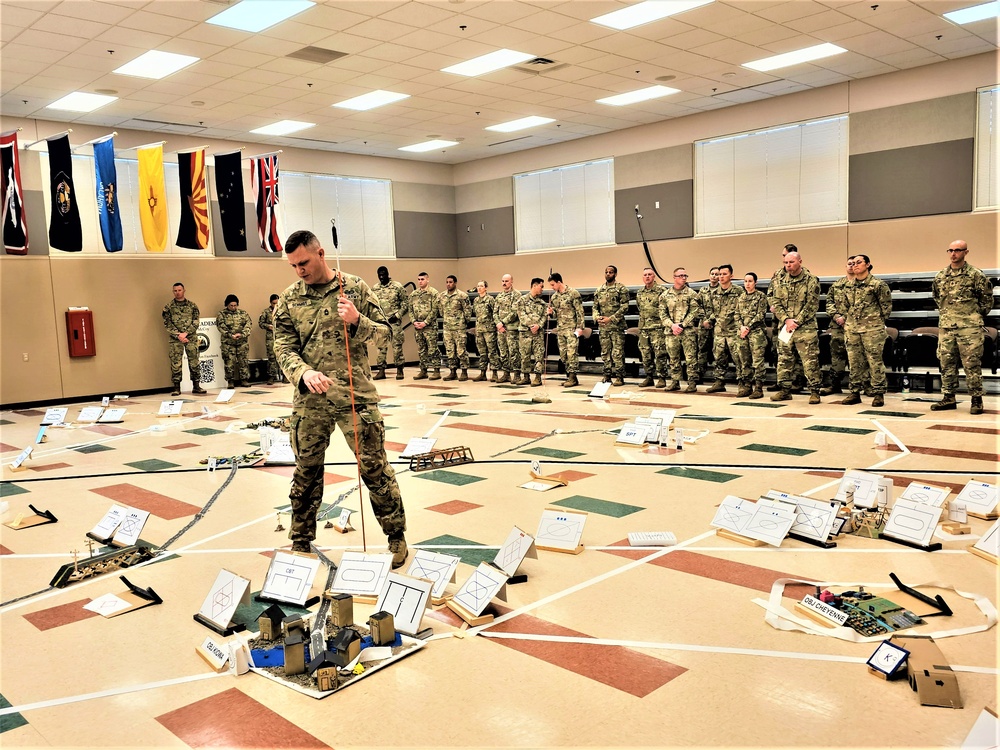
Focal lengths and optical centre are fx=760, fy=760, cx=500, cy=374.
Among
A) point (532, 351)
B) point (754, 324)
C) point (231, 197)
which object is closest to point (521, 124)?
point (532, 351)

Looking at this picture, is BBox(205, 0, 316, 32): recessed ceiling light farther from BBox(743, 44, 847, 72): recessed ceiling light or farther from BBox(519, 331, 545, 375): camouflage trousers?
BBox(743, 44, 847, 72): recessed ceiling light

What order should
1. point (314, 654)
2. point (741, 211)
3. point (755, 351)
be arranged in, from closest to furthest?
1. point (314, 654)
2. point (755, 351)
3. point (741, 211)

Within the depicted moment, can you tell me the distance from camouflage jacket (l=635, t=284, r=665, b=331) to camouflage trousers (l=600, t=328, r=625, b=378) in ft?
2.25

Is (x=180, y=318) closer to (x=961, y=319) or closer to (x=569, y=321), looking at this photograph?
(x=569, y=321)

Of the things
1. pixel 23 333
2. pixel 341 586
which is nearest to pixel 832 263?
pixel 341 586

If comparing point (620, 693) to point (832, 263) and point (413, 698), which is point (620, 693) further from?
point (832, 263)

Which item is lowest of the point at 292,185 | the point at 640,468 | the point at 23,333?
the point at 640,468

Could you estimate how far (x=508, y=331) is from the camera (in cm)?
1303

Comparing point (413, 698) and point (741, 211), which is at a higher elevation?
point (741, 211)

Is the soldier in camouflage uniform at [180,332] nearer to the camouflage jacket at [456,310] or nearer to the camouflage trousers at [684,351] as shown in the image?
the camouflage jacket at [456,310]

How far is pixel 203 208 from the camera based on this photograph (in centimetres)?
1266

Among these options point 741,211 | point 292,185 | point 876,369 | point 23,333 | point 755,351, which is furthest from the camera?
point 292,185

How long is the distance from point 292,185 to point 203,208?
3.02 meters

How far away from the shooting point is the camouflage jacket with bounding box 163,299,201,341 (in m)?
13.4
